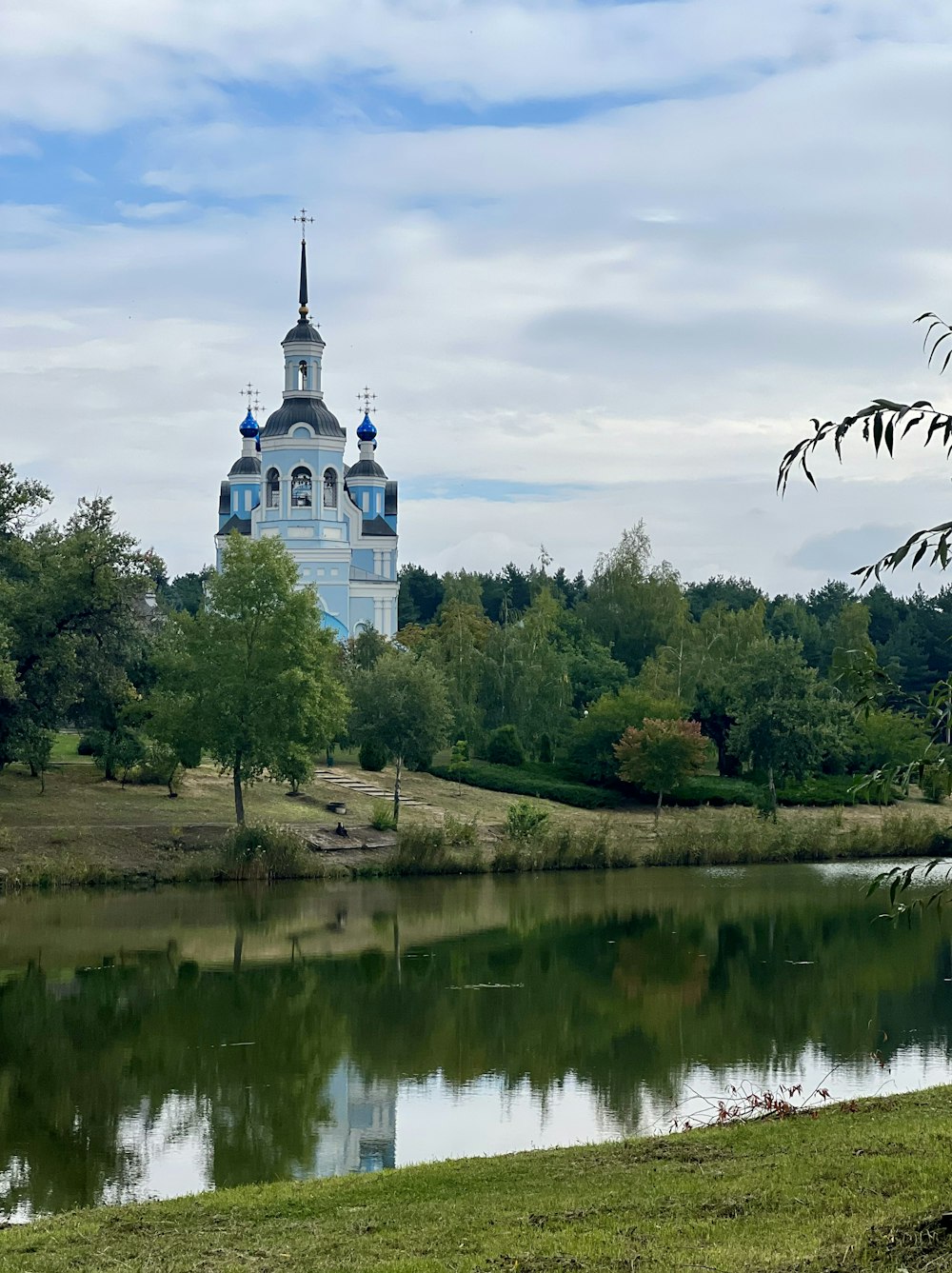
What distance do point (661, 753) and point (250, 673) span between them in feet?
45.7

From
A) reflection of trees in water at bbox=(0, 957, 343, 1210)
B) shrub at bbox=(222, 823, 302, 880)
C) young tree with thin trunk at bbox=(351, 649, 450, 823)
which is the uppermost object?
young tree with thin trunk at bbox=(351, 649, 450, 823)

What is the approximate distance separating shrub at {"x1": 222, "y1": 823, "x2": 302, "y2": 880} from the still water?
5.41ft

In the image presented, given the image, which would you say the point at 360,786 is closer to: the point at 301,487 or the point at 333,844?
the point at 333,844

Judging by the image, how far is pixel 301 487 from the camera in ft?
234

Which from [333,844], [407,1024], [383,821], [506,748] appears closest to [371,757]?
[506,748]

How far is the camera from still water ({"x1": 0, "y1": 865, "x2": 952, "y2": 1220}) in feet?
44.7

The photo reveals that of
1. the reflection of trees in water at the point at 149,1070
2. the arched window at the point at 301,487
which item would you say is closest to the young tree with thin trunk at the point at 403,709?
the reflection of trees in water at the point at 149,1070

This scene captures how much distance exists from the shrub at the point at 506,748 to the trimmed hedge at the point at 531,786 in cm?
108

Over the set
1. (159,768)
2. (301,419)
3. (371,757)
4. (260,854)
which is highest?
(301,419)

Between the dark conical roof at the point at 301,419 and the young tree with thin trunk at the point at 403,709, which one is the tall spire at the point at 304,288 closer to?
the dark conical roof at the point at 301,419

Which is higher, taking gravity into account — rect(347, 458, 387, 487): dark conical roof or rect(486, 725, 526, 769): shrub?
rect(347, 458, 387, 487): dark conical roof

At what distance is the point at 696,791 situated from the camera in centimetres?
4809

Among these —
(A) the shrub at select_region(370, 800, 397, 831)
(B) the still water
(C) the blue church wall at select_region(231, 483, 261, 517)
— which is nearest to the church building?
(C) the blue church wall at select_region(231, 483, 261, 517)

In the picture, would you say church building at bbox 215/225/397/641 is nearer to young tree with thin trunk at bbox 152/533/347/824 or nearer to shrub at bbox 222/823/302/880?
young tree with thin trunk at bbox 152/533/347/824
